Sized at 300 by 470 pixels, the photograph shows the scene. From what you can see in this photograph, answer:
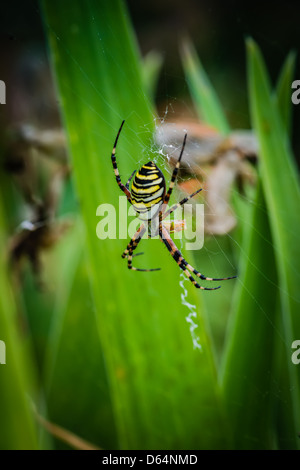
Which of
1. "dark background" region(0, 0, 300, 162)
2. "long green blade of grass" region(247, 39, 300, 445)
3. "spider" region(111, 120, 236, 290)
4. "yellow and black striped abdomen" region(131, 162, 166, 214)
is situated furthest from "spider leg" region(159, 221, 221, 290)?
"dark background" region(0, 0, 300, 162)

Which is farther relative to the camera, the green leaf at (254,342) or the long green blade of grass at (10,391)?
the green leaf at (254,342)

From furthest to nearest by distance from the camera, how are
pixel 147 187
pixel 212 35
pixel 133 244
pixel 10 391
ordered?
pixel 212 35 < pixel 133 244 < pixel 147 187 < pixel 10 391

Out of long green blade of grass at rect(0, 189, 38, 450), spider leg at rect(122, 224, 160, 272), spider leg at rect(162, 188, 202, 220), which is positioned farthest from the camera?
spider leg at rect(162, 188, 202, 220)

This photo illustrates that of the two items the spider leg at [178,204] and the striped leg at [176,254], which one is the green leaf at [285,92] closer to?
the spider leg at [178,204]

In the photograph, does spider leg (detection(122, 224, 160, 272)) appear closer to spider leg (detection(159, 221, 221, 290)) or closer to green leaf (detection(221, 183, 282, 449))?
spider leg (detection(159, 221, 221, 290))

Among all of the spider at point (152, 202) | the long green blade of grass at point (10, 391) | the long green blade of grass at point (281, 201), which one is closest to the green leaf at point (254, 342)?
the long green blade of grass at point (281, 201)

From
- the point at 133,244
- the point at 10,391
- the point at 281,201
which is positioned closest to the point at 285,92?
the point at 281,201

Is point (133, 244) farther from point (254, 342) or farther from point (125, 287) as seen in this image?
point (254, 342)
